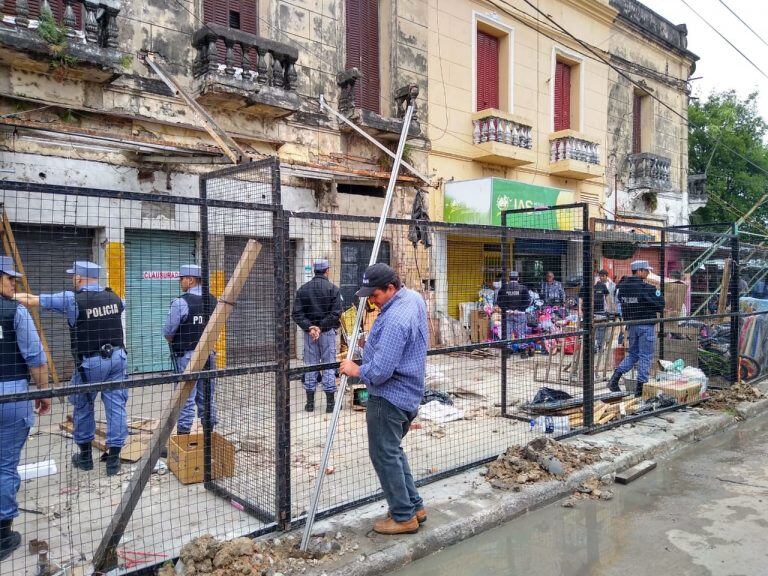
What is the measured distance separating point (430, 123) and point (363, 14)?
2.66 meters

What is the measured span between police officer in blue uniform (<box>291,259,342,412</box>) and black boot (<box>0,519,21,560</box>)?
11.7ft

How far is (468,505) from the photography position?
4500 mm

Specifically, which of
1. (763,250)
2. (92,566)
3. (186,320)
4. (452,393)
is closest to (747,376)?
(763,250)

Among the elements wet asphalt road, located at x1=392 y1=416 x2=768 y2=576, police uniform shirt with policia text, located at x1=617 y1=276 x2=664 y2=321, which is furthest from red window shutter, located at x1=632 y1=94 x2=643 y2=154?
wet asphalt road, located at x1=392 y1=416 x2=768 y2=576

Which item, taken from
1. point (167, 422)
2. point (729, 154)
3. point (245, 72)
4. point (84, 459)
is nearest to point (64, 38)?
point (245, 72)

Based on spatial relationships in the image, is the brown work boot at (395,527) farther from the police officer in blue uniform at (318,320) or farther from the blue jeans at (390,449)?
the police officer in blue uniform at (318,320)

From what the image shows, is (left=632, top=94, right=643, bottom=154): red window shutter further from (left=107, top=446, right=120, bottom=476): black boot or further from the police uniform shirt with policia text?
(left=107, top=446, right=120, bottom=476): black boot

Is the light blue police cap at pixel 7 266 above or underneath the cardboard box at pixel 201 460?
→ above

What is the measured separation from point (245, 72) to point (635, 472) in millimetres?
8178

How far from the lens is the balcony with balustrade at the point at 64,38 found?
7.37m

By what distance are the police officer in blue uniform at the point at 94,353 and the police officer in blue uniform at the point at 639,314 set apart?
19.9 ft

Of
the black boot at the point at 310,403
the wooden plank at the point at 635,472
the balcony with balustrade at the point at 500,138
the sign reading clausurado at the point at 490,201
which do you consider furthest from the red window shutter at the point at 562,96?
the wooden plank at the point at 635,472

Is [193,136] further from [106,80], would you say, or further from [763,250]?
[763,250]

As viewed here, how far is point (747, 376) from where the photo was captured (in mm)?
9164
